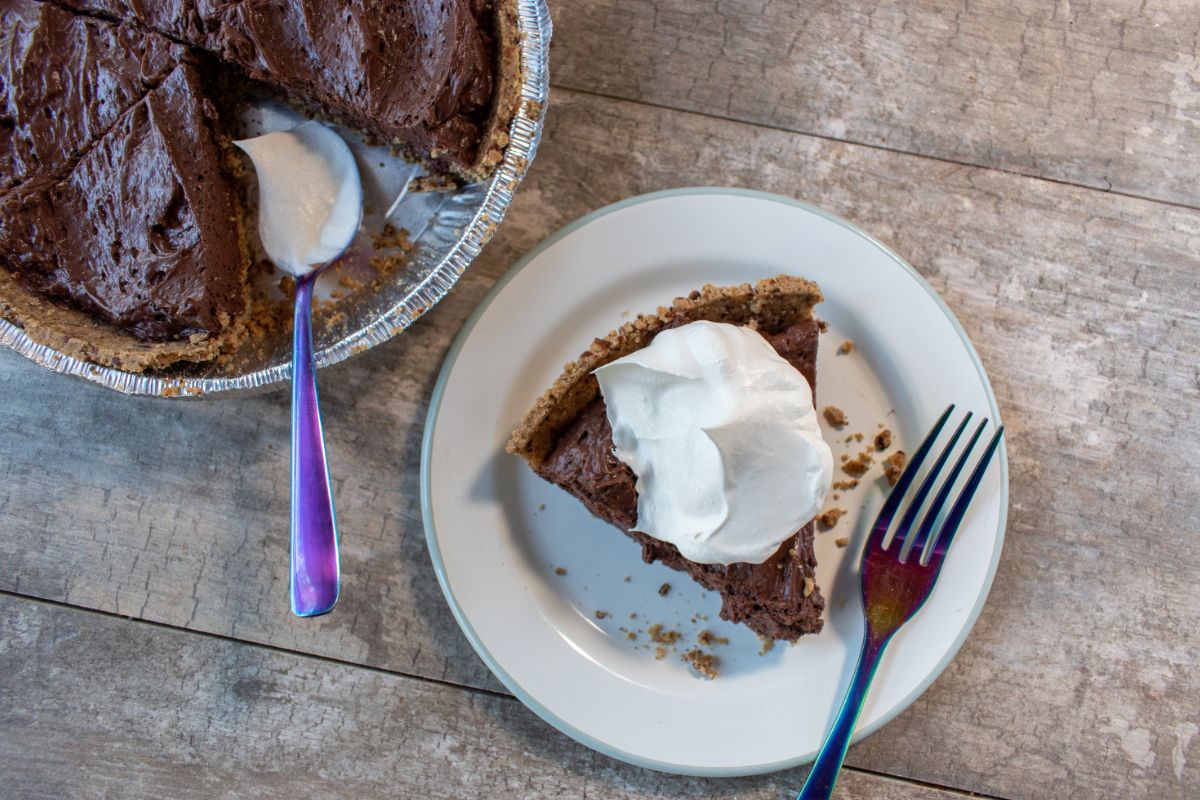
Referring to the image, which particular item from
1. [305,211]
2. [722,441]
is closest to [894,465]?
[722,441]

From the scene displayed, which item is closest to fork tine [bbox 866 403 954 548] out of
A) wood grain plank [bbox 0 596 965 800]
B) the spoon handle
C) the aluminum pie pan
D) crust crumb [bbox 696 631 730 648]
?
crust crumb [bbox 696 631 730 648]

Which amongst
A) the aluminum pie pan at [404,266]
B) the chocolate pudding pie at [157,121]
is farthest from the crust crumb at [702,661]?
the chocolate pudding pie at [157,121]

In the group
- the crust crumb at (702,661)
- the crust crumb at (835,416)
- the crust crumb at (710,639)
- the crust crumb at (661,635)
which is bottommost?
the crust crumb at (702,661)

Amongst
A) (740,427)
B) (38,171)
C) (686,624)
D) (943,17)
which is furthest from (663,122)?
(38,171)

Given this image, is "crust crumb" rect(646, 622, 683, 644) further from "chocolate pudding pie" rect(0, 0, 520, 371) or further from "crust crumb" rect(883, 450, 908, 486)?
"chocolate pudding pie" rect(0, 0, 520, 371)

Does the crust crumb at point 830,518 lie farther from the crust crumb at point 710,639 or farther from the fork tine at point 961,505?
the crust crumb at point 710,639

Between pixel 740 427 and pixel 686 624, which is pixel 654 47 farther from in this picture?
pixel 686 624
